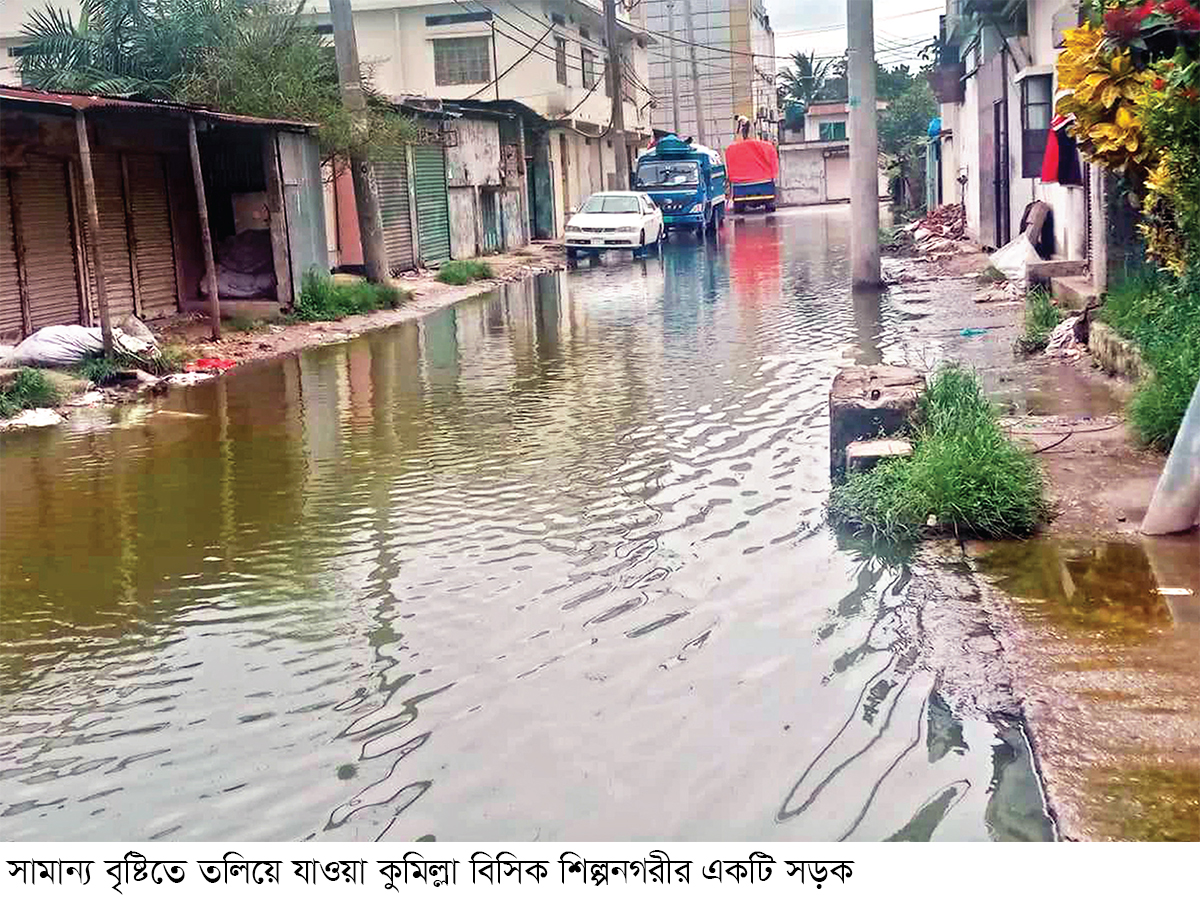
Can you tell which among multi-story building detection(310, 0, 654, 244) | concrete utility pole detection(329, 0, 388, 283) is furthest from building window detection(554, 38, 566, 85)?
concrete utility pole detection(329, 0, 388, 283)

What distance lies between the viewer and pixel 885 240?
90.5 ft

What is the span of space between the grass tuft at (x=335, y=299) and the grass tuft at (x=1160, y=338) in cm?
1011

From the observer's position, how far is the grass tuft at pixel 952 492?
6191mm

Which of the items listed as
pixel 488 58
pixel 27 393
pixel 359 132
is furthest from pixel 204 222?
pixel 488 58

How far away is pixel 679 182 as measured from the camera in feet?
112

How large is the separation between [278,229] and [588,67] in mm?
25927

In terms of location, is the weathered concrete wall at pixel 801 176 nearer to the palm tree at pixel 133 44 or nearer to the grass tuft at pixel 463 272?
the grass tuft at pixel 463 272

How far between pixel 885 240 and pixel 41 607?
23522 mm

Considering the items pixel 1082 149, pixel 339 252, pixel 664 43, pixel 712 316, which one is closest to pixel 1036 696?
pixel 1082 149

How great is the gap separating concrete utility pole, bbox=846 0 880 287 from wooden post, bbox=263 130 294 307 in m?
7.32

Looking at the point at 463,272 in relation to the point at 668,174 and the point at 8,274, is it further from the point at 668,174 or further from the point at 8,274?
the point at 668,174

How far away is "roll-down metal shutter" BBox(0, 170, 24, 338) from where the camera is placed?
46.6ft

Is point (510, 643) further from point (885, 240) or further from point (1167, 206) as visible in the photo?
point (885, 240)

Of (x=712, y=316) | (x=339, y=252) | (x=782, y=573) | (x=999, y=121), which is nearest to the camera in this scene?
(x=782, y=573)
